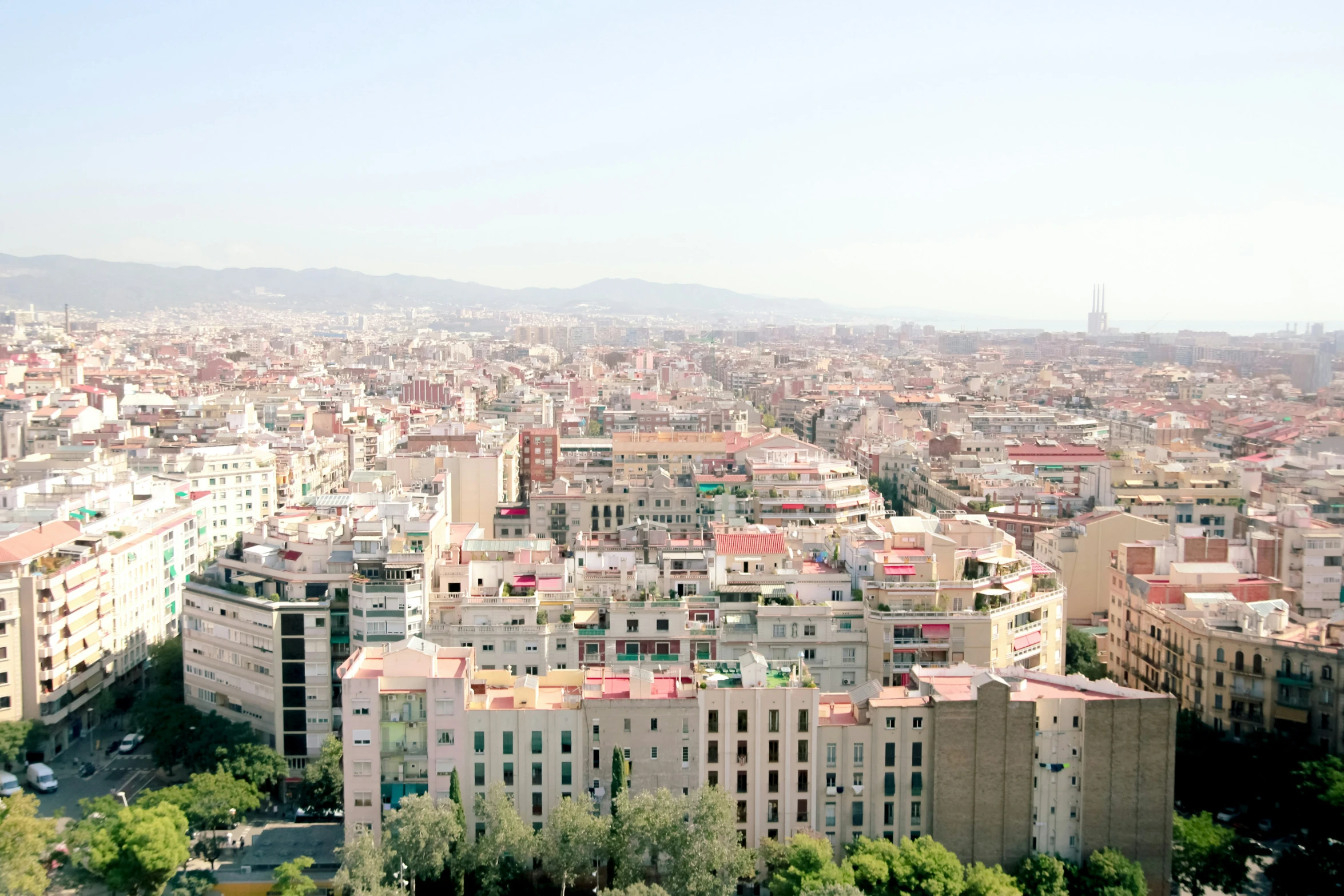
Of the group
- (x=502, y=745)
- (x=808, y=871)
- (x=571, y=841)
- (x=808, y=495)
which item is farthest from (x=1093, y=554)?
(x=571, y=841)

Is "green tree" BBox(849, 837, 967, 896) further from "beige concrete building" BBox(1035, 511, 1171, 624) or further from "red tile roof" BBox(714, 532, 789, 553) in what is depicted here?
"beige concrete building" BBox(1035, 511, 1171, 624)

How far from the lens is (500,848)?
47.2 ft

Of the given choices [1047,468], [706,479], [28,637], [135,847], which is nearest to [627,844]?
[135,847]

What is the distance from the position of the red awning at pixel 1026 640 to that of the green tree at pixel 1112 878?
15.3 ft

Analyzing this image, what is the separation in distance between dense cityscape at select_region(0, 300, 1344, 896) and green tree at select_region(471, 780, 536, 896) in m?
0.04

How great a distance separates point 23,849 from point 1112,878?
1235 cm

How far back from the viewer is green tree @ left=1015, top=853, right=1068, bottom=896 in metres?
14.3

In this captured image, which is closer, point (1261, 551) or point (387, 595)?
point (387, 595)

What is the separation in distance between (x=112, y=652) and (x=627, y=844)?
40.5 ft

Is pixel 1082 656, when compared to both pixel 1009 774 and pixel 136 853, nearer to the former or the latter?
pixel 1009 774

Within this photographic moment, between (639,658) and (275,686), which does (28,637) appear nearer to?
(275,686)

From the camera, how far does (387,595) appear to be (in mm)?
18500

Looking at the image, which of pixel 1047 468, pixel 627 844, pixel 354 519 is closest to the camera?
pixel 627 844

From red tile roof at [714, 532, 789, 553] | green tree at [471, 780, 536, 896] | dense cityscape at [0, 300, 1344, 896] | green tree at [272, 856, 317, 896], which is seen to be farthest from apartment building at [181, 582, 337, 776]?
red tile roof at [714, 532, 789, 553]
